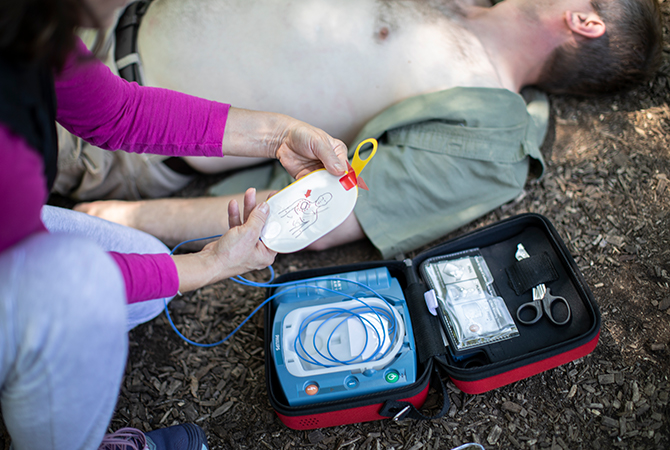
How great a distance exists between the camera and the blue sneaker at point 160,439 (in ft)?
3.47

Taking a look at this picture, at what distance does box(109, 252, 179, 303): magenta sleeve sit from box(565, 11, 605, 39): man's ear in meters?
1.62

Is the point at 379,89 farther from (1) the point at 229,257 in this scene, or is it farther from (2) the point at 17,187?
(2) the point at 17,187

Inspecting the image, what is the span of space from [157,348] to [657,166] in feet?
6.26

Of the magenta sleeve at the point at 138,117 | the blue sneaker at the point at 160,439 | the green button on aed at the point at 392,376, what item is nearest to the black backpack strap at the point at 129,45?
the magenta sleeve at the point at 138,117

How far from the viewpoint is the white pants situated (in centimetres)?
67

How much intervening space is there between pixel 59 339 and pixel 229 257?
0.39 meters

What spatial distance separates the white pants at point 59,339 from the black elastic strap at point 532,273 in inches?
40.7

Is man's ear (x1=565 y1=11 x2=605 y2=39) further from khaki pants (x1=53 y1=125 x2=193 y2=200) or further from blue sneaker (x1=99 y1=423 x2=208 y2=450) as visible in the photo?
blue sneaker (x1=99 y1=423 x2=208 y2=450)

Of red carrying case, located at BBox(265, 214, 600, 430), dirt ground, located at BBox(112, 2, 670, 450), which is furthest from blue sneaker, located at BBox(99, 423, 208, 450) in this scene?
red carrying case, located at BBox(265, 214, 600, 430)

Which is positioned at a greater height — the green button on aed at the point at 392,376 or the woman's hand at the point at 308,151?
the woman's hand at the point at 308,151

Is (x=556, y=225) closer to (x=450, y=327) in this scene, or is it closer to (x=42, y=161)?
(x=450, y=327)

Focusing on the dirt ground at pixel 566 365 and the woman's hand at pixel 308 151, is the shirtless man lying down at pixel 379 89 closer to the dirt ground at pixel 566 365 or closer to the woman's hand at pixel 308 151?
the dirt ground at pixel 566 365

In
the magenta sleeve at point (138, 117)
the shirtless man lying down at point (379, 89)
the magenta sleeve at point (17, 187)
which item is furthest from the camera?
the shirtless man lying down at point (379, 89)

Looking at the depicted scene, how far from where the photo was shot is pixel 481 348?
115 cm
